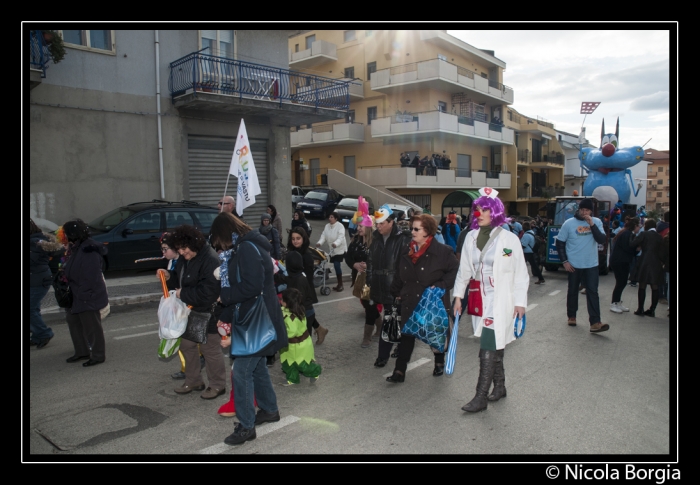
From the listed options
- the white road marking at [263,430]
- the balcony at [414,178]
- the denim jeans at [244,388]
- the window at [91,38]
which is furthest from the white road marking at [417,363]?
the balcony at [414,178]

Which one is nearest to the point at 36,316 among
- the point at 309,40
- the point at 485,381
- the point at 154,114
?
the point at 485,381

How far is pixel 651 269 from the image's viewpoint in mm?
8617

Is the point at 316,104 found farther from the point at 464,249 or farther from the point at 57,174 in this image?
the point at 464,249

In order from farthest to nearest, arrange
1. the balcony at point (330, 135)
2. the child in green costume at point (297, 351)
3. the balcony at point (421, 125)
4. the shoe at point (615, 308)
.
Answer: the balcony at point (330, 135), the balcony at point (421, 125), the shoe at point (615, 308), the child in green costume at point (297, 351)

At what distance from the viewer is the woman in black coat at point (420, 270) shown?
17.0 feet

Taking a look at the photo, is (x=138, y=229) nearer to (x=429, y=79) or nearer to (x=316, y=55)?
(x=429, y=79)

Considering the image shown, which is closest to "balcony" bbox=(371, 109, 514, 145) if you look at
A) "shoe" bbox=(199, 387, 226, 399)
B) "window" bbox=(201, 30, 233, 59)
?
"window" bbox=(201, 30, 233, 59)

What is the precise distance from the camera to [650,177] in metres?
41.8

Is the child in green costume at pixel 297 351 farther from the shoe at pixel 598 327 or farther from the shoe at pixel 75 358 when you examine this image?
the shoe at pixel 598 327

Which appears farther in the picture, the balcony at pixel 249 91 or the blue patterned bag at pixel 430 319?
the balcony at pixel 249 91

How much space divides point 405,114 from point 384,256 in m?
27.1

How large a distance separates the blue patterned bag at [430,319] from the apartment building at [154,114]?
8706mm
